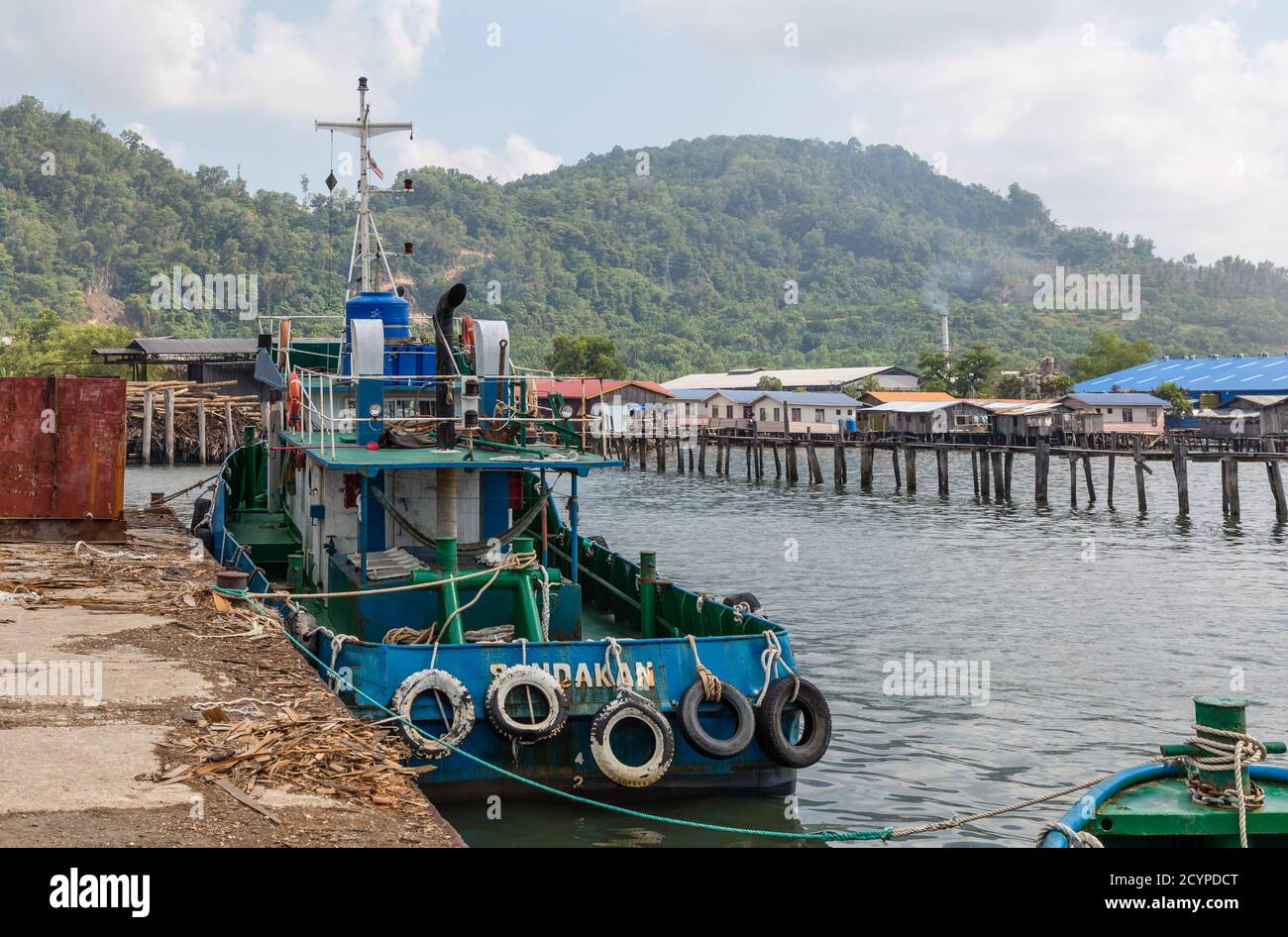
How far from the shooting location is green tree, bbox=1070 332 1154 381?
12275 cm

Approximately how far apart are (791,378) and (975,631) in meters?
94.2

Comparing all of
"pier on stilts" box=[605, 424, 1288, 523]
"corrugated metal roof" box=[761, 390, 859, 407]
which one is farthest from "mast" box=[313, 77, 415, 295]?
"corrugated metal roof" box=[761, 390, 859, 407]

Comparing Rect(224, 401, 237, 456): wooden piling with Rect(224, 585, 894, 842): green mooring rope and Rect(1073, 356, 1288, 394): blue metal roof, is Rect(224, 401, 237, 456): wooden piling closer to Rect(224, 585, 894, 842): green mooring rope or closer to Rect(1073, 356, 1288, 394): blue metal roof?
Rect(224, 585, 894, 842): green mooring rope

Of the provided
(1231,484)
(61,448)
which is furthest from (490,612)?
(1231,484)

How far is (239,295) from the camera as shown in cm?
14000

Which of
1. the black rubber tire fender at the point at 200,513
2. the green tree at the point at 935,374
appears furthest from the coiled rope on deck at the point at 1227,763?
the green tree at the point at 935,374

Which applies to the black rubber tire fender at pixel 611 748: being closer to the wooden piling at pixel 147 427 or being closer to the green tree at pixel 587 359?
the wooden piling at pixel 147 427

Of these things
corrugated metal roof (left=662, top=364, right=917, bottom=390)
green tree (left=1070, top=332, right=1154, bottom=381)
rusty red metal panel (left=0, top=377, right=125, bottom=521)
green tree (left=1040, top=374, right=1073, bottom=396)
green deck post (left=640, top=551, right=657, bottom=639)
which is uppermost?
green tree (left=1070, top=332, right=1154, bottom=381)

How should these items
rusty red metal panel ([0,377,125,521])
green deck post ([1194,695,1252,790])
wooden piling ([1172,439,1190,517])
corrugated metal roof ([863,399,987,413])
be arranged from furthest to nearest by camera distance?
1. corrugated metal roof ([863,399,987,413])
2. wooden piling ([1172,439,1190,517])
3. rusty red metal panel ([0,377,125,521])
4. green deck post ([1194,695,1252,790])

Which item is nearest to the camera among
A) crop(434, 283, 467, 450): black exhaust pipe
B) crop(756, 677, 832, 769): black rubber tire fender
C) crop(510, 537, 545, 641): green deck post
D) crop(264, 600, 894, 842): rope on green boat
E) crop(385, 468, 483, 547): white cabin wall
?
crop(264, 600, 894, 842): rope on green boat

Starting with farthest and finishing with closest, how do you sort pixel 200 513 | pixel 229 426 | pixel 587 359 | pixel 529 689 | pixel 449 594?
pixel 587 359 < pixel 229 426 < pixel 200 513 < pixel 449 594 < pixel 529 689

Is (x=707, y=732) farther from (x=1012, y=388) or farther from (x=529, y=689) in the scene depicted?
(x=1012, y=388)

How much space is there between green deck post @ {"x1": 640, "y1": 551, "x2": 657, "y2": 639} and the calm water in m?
2.90

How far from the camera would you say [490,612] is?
15.0m
